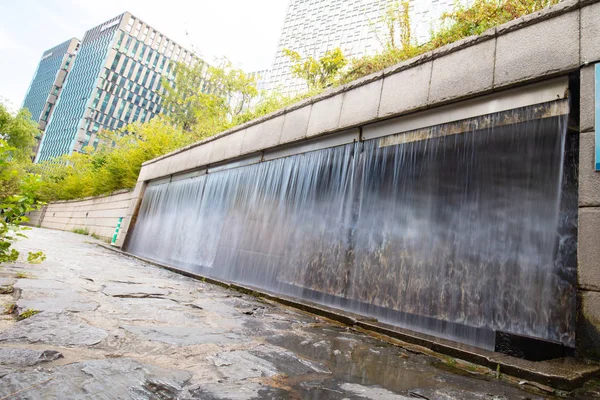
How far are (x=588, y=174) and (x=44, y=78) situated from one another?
12128 centimetres

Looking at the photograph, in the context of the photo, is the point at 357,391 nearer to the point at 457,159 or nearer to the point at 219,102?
the point at 457,159

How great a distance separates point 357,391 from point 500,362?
50.3 inches

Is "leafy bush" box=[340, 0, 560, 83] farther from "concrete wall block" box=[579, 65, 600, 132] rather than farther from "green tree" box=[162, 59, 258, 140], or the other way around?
"green tree" box=[162, 59, 258, 140]

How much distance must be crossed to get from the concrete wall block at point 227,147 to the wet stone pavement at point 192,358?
4.76m

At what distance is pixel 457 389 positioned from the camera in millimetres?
1765

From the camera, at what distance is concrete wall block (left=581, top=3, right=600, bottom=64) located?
2.84 m

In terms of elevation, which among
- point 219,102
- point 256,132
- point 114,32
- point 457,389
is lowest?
point 457,389

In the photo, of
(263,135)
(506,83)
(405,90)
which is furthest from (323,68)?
(506,83)

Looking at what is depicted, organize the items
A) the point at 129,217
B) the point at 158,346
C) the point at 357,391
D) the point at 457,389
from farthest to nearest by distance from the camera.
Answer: the point at 129,217
the point at 158,346
the point at 457,389
the point at 357,391

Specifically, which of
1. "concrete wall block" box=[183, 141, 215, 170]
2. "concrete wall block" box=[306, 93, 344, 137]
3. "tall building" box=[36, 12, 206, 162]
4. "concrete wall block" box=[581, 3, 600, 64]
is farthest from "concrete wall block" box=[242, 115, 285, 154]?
"tall building" box=[36, 12, 206, 162]

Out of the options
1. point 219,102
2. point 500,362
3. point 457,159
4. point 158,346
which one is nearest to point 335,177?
point 457,159

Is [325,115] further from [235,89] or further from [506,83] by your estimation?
[235,89]

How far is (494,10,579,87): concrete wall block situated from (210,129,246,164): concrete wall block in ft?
17.2

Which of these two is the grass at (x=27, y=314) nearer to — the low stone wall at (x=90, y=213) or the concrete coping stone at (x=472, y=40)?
the concrete coping stone at (x=472, y=40)
